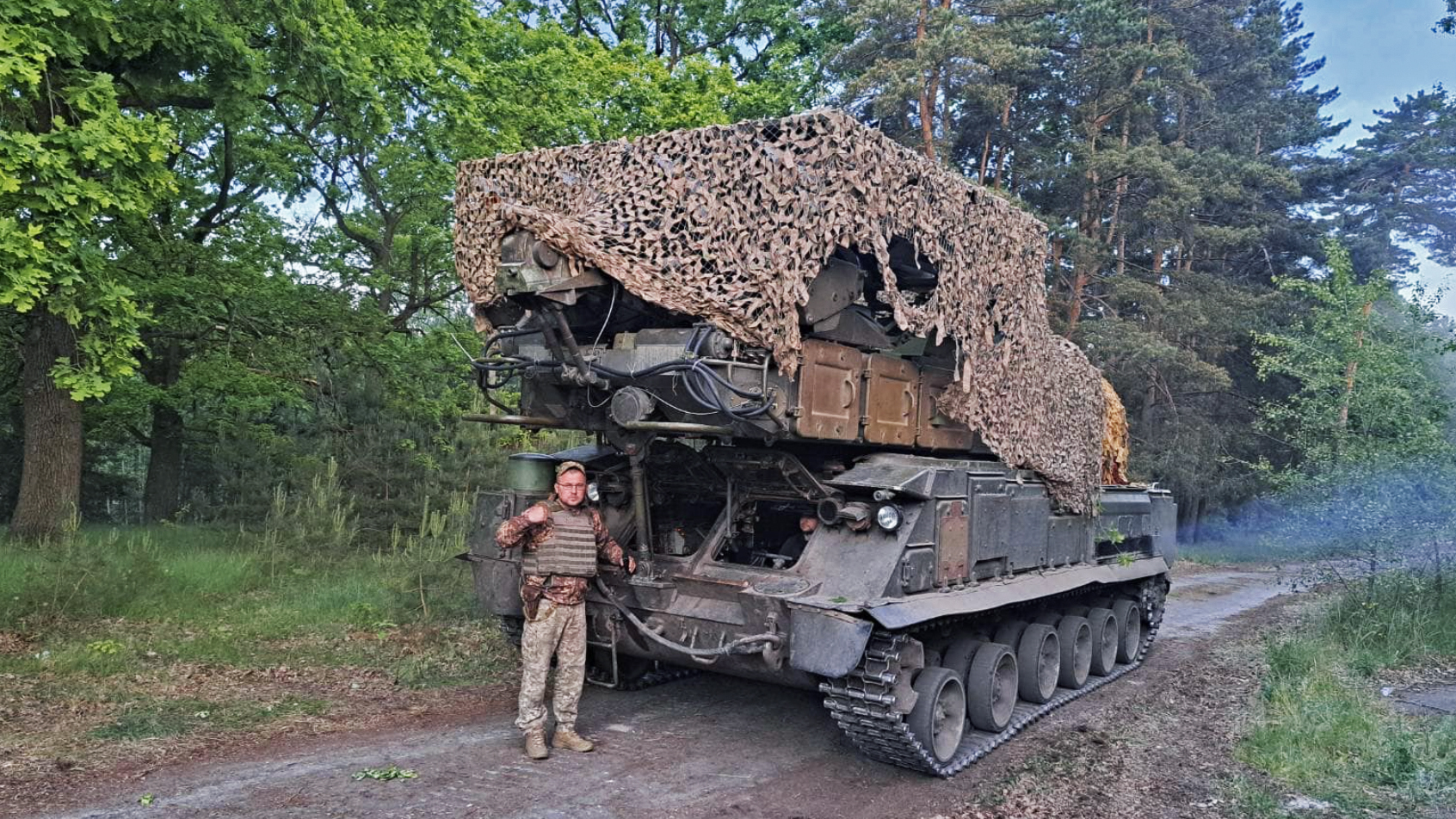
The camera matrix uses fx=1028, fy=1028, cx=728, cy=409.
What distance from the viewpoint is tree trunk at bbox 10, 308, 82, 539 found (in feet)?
35.6

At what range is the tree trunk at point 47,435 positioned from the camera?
35.6 ft

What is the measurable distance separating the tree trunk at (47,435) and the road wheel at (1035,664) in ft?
31.4

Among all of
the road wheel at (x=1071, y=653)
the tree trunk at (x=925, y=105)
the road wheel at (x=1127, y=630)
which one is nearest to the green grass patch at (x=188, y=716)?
the road wheel at (x=1071, y=653)

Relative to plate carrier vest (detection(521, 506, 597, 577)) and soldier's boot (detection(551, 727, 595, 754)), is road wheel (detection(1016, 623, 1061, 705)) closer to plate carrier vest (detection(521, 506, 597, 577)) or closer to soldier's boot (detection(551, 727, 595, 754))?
soldier's boot (detection(551, 727, 595, 754))

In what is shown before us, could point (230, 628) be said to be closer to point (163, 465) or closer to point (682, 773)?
point (682, 773)

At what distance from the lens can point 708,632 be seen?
6426mm

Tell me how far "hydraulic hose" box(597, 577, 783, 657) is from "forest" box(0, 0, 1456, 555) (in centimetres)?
472

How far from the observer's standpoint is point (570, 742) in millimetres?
6316

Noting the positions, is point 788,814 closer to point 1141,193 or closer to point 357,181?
point 357,181

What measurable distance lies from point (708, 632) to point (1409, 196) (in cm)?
3061

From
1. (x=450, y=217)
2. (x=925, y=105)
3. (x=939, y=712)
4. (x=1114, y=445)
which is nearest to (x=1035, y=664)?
(x=939, y=712)

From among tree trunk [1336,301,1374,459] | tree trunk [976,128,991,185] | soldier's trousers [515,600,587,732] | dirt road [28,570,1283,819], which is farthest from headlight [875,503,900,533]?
tree trunk [976,128,991,185]

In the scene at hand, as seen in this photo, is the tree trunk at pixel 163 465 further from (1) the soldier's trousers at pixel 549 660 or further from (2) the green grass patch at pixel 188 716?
(1) the soldier's trousers at pixel 549 660

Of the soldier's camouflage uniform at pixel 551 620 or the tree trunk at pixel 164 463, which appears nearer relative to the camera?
the soldier's camouflage uniform at pixel 551 620
